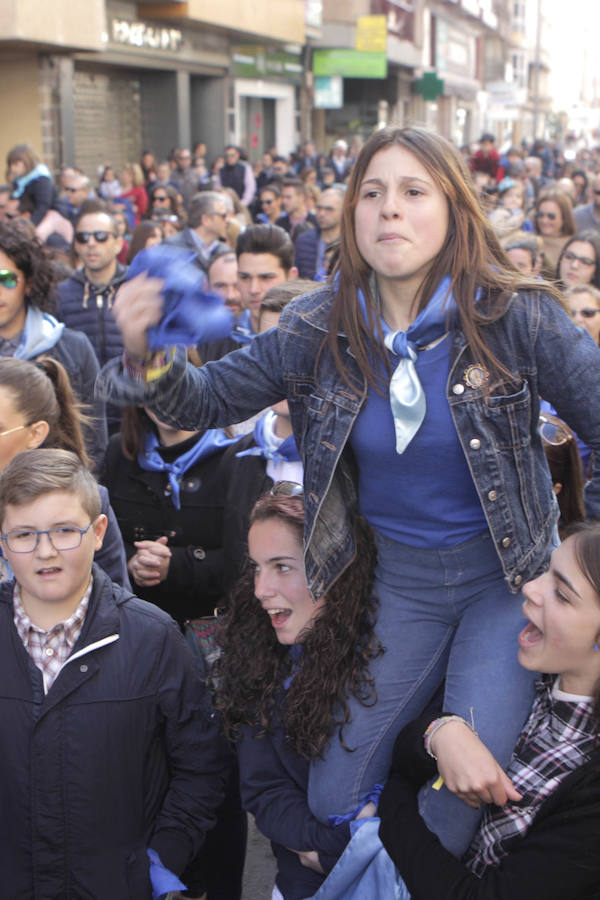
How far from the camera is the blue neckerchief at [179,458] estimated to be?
12.6 feet

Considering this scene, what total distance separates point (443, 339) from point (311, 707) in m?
0.96

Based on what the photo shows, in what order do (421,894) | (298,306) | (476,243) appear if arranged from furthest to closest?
(298,306) → (476,243) → (421,894)

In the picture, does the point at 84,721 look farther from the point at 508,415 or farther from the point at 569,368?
the point at 569,368

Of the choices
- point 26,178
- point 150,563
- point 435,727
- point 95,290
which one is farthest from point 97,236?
point 435,727

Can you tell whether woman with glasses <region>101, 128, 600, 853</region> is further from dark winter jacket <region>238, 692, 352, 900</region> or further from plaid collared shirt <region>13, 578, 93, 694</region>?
plaid collared shirt <region>13, 578, 93, 694</region>

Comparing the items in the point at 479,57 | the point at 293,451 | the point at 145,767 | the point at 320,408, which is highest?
the point at 479,57

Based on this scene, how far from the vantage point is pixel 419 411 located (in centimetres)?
225

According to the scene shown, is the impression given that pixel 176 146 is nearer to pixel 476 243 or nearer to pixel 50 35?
pixel 50 35

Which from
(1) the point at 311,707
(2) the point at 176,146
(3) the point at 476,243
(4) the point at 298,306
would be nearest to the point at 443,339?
(3) the point at 476,243

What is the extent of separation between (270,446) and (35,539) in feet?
3.83

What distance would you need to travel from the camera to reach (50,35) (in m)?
14.3

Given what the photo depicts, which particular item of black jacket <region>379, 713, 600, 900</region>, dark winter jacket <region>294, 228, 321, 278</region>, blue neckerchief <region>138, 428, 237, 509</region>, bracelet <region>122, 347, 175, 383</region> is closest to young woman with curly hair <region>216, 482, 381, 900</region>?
black jacket <region>379, 713, 600, 900</region>

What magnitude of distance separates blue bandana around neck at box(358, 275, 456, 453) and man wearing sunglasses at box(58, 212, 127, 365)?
392cm

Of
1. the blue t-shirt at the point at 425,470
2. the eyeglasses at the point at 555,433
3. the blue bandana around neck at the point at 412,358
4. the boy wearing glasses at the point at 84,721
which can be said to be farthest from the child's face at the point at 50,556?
the eyeglasses at the point at 555,433
